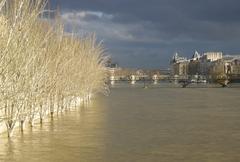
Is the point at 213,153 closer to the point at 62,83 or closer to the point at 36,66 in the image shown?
the point at 36,66

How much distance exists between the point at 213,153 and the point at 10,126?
7.08 metres

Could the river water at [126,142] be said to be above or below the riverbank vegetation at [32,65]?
below

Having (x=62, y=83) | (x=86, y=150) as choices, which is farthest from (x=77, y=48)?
(x=86, y=150)

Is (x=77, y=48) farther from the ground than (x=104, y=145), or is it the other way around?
(x=77, y=48)

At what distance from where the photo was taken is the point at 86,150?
14828 mm

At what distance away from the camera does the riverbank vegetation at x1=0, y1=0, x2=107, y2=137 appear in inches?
536

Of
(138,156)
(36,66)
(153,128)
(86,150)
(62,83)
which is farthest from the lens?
(62,83)

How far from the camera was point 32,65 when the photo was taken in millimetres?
18438

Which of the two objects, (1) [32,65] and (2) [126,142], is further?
(1) [32,65]

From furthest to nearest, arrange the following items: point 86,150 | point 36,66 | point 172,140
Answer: point 36,66
point 172,140
point 86,150

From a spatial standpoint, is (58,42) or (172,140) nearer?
(172,140)

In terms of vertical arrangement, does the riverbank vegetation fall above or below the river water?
above

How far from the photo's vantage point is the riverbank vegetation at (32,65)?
13.6 meters

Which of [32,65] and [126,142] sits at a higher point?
[32,65]
